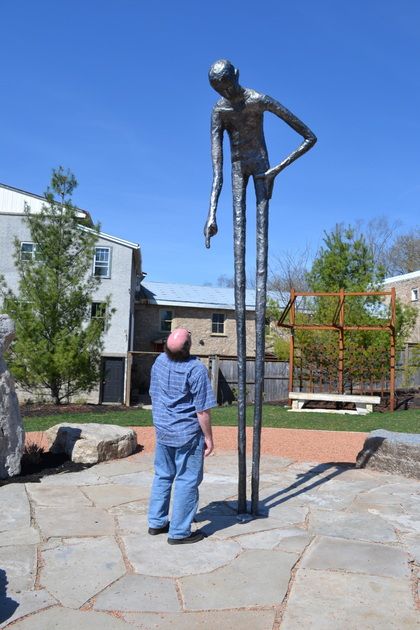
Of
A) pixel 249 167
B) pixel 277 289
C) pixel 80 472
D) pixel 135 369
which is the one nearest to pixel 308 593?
pixel 249 167

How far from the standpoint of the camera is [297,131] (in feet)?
16.2

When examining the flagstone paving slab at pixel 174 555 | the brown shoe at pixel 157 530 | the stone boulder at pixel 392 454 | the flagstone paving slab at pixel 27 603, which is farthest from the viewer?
the stone boulder at pixel 392 454

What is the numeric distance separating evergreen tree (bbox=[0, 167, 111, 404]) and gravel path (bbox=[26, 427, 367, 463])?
6787 millimetres

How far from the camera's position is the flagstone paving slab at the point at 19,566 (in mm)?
3256

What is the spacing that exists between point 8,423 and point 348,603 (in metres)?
4.10

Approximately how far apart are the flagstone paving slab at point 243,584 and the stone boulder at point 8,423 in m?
3.17

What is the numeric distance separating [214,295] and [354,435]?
22115mm

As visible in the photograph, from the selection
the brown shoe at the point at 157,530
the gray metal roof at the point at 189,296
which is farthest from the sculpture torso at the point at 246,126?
the gray metal roof at the point at 189,296

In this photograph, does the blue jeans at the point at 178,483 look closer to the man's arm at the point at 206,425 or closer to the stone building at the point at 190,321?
the man's arm at the point at 206,425

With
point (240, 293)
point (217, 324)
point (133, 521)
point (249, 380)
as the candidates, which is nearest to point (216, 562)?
point (133, 521)

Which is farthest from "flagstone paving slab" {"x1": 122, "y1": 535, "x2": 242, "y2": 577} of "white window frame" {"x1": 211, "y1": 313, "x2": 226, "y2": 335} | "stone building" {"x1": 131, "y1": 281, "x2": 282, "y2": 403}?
"white window frame" {"x1": 211, "y1": 313, "x2": 226, "y2": 335}

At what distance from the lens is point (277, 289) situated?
3734 cm

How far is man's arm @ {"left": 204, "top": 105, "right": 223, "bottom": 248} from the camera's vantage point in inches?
191

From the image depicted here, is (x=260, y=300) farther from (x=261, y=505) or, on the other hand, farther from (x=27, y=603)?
(x=27, y=603)
